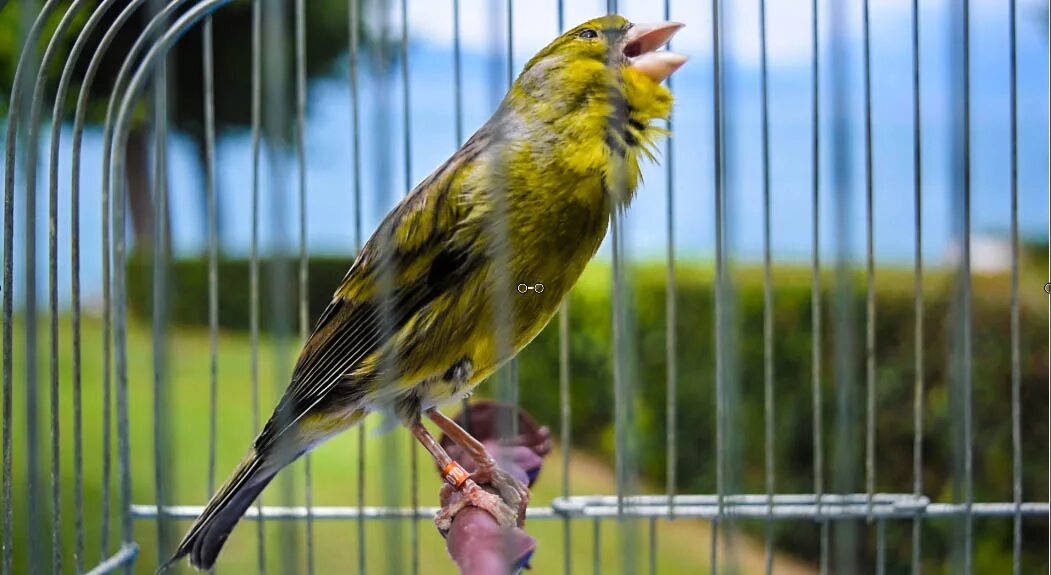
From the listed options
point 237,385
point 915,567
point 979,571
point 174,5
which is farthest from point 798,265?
point 237,385

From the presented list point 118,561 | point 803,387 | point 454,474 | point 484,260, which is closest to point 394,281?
point 484,260

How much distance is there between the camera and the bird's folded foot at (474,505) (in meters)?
0.92

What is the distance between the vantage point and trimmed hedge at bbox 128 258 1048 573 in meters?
2.01

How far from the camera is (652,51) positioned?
1030 millimetres

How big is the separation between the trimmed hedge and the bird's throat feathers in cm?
67

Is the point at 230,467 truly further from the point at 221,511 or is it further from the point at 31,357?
the point at 31,357

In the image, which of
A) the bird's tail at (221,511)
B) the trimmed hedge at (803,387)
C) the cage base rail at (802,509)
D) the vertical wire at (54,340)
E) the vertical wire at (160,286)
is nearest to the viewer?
the vertical wire at (160,286)

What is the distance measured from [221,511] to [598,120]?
59cm

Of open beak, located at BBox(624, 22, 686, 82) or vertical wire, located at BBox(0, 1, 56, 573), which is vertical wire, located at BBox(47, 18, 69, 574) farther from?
open beak, located at BBox(624, 22, 686, 82)

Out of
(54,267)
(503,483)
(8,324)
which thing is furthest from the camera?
(503,483)

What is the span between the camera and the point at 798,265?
2.39 m

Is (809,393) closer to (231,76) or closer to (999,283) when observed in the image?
(999,283)

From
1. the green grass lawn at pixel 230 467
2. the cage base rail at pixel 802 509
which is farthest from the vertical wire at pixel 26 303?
the green grass lawn at pixel 230 467

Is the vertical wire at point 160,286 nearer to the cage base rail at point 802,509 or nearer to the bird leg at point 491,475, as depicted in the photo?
the bird leg at point 491,475
